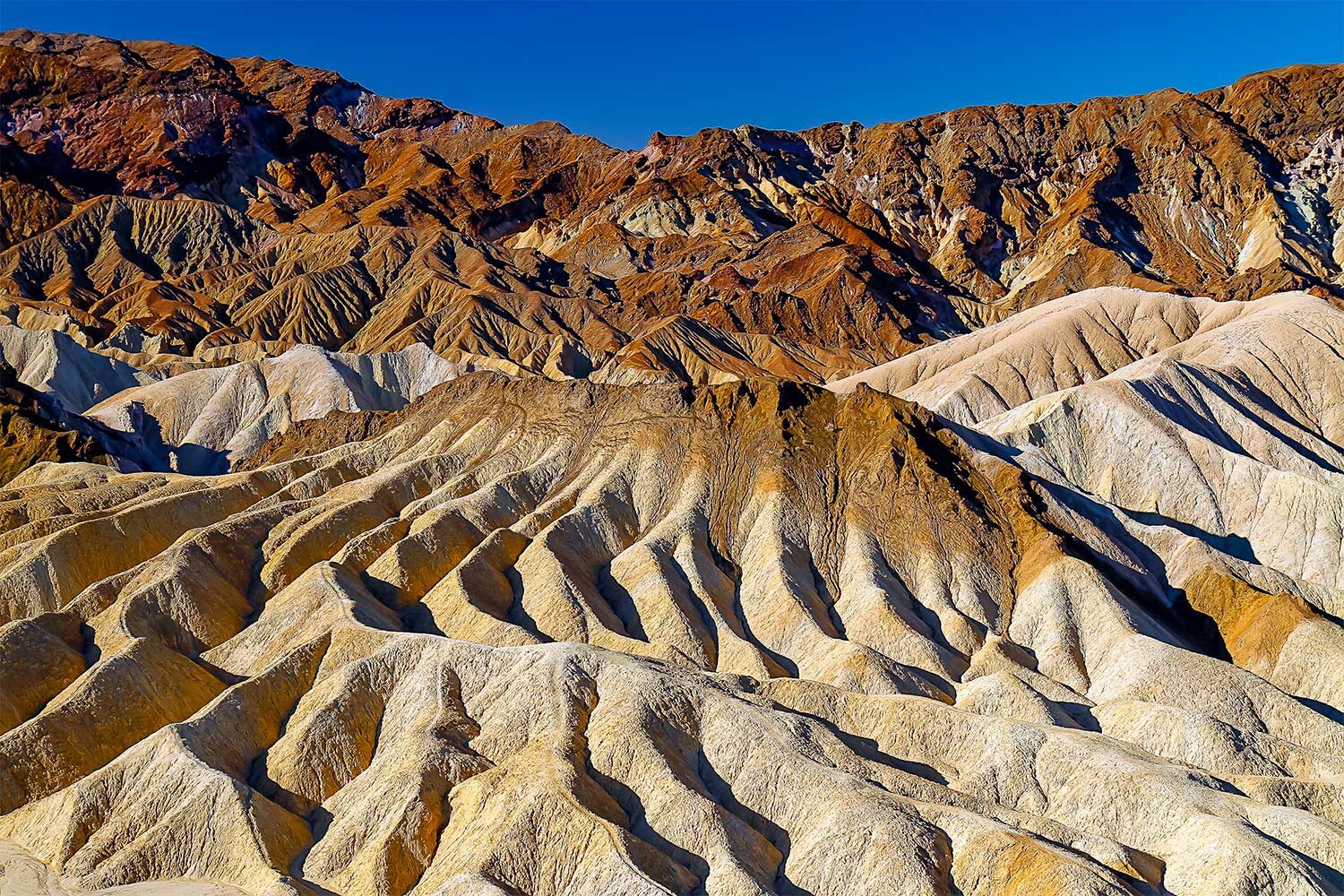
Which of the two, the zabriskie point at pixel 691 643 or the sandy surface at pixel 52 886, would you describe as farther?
the zabriskie point at pixel 691 643

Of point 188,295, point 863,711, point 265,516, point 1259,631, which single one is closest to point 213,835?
point 863,711

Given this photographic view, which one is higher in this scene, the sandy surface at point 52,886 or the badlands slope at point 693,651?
the badlands slope at point 693,651

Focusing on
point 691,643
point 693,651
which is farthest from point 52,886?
point 691,643

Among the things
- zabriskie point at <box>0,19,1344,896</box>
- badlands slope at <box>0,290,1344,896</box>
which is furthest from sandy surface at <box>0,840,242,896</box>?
badlands slope at <box>0,290,1344,896</box>

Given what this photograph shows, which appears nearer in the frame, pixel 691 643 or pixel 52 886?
pixel 52 886

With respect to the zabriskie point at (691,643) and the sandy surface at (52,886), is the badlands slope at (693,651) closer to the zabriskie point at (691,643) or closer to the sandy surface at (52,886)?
the zabriskie point at (691,643)

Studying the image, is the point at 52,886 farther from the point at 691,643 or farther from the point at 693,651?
the point at 691,643

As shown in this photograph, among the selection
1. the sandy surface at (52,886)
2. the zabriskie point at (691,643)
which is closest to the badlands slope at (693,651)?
the zabriskie point at (691,643)

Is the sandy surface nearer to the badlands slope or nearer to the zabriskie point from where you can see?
the zabriskie point
